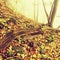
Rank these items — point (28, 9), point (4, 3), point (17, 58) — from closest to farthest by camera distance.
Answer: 1. point (17, 58)
2. point (4, 3)
3. point (28, 9)

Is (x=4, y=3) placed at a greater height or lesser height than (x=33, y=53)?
greater

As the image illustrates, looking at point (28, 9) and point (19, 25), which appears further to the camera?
point (28, 9)

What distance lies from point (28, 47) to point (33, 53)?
0.20 meters

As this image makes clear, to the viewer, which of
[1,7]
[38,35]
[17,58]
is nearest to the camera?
[17,58]

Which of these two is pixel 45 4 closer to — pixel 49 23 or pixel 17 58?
pixel 49 23

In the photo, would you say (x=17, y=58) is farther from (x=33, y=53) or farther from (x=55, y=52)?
(x=55, y=52)

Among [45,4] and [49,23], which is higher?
[45,4]

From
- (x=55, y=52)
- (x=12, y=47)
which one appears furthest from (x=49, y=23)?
(x=12, y=47)

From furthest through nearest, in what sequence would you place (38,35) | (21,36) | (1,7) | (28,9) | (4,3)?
(28,9) → (4,3) → (1,7) → (38,35) → (21,36)

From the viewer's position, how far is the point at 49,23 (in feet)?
22.4

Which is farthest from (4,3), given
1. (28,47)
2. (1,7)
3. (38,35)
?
(28,47)

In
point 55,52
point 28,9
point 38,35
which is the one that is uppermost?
point 28,9

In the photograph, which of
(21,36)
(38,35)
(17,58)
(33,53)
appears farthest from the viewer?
(38,35)

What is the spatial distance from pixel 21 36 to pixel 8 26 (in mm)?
442
